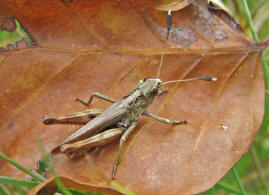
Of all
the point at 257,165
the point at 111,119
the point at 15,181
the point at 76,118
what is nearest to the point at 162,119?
the point at 111,119

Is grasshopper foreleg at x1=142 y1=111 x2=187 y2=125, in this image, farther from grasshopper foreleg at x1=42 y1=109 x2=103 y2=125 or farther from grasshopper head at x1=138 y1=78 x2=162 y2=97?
grasshopper foreleg at x1=42 y1=109 x2=103 y2=125

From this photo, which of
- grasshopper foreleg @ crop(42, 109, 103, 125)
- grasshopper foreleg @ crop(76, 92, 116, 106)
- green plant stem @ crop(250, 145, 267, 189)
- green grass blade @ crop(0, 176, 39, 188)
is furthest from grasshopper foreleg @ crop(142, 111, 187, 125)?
green plant stem @ crop(250, 145, 267, 189)

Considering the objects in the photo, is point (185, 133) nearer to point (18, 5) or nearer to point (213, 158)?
point (213, 158)

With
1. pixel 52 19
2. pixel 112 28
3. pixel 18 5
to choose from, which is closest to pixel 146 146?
pixel 112 28

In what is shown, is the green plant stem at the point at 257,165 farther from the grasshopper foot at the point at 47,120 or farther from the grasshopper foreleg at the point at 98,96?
the grasshopper foot at the point at 47,120

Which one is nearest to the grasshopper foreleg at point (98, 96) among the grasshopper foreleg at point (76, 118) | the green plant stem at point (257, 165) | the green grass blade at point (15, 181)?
the grasshopper foreleg at point (76, 118)

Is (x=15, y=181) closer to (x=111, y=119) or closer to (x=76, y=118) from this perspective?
(x=76, y=118)
